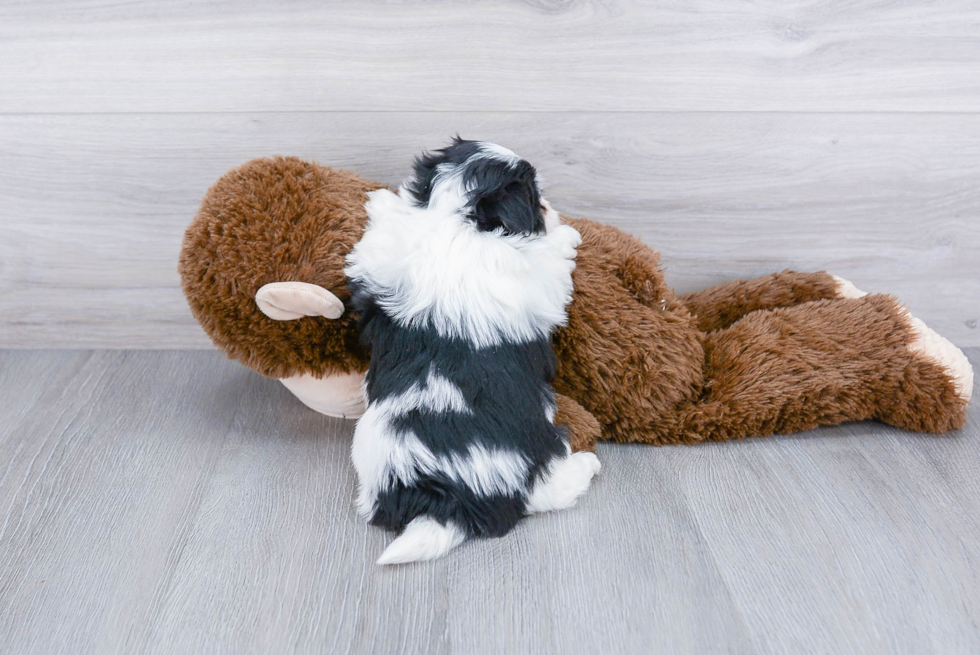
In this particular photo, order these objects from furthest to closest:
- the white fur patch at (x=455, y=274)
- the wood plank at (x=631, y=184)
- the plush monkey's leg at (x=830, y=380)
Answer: the wood plank at (x=631, y=184) → the plush monkey's leg at (x=830, y=380) → the white fur patch at (x=455, y=274)

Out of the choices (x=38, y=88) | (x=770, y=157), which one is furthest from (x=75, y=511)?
(x=770, y=157)

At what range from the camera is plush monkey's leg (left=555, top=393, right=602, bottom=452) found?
96 centimetres

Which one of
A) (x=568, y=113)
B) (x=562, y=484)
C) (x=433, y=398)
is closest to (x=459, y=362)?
(x=433, y=398)

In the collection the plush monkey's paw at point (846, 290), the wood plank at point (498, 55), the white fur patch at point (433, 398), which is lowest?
the white fur patch at point (433, 398)

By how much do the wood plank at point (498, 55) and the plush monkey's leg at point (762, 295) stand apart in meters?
0.26

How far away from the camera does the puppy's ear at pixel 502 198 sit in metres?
0.88

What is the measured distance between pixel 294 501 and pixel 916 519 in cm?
76

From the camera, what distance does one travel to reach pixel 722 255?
1.23 metres

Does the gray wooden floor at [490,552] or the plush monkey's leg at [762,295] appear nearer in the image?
the gray wooden floor at [490,552]

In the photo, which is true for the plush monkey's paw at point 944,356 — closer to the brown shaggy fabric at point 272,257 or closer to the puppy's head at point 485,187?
the puppy's head at point 485,187

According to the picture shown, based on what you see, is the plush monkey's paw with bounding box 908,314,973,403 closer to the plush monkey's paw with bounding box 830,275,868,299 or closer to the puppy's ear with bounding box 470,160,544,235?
the plush monkey's paw with bounding box 830,275,868,299

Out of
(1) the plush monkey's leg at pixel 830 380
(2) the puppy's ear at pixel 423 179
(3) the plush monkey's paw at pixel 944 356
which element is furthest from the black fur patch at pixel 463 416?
(3) the plush monkey's paw at pixel 944 356

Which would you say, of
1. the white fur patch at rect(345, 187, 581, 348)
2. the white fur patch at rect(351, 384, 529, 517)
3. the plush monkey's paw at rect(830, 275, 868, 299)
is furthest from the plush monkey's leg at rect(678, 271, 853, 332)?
the white fur patch at rect(351, 384, 529, 517)

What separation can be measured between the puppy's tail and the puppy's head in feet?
1.13
